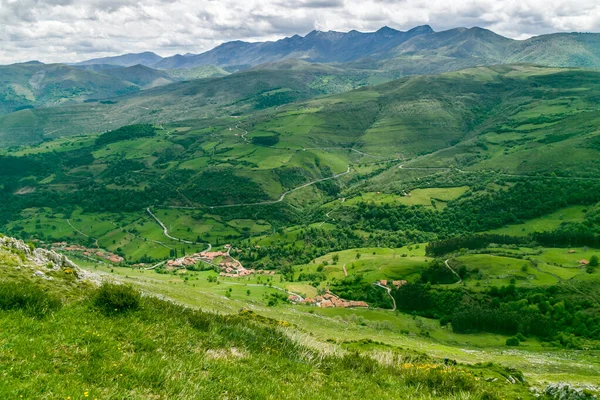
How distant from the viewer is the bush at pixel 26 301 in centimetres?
1630

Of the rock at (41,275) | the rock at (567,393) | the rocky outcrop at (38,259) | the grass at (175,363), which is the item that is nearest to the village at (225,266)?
the rocky outcrop at (38,259)

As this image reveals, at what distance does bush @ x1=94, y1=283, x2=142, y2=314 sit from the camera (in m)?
18.5

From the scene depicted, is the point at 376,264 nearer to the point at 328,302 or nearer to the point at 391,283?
the point at 391,283

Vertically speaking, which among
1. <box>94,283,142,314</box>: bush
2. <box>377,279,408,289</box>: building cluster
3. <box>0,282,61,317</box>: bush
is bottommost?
<box>377,279,408,289</box>: building cluster

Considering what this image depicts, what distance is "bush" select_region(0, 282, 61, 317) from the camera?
16.3 meters

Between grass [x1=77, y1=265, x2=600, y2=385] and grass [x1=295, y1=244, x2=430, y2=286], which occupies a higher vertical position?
grass [x1=77, y1=265, x2=600, y2=385]

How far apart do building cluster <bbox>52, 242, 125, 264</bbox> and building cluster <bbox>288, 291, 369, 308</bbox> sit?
367 feet

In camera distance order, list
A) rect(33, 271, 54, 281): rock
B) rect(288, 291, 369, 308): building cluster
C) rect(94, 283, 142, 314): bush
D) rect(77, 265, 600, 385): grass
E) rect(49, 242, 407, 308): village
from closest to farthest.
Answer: rect(94, 283, 142, 314): bush < rect(33, 271, 54, 281): rock < rect(77, 265, 600, 385): grass < rect(288, 291, 369, 308): building cluster < rect(49, 242, 407, 308): village

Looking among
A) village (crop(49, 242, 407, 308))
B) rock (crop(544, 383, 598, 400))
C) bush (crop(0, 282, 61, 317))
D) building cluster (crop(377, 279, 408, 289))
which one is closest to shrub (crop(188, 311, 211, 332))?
bush (crop(0, 282, 61, 317))

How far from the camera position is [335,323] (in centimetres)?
6334

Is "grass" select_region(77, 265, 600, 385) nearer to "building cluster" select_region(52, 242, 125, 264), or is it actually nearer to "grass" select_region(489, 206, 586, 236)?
"grass" select_region(489, 206, 586, 236)

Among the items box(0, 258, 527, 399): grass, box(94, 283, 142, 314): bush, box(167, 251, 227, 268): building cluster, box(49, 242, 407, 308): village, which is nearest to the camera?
box(0, 258, 527, 399): grass

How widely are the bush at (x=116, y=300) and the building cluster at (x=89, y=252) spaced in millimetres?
167828

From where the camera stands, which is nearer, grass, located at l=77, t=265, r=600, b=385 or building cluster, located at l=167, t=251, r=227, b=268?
grass, located at l=77, t=265, r=600, b=385
